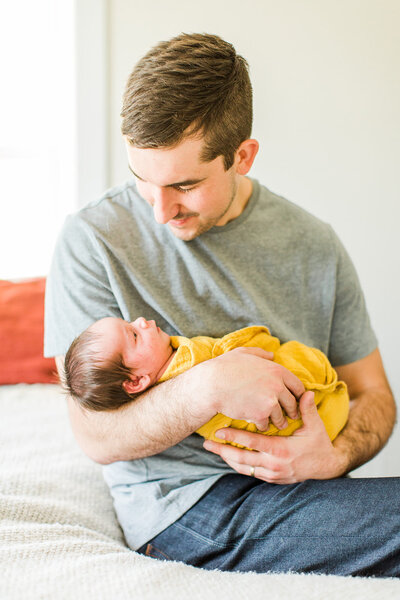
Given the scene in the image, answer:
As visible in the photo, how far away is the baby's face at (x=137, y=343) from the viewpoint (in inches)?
50.8

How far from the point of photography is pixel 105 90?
220cm

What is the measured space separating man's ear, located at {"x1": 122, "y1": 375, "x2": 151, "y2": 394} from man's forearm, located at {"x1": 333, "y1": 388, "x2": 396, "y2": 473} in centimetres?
47

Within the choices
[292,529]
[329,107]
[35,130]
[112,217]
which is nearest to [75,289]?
[112,217]

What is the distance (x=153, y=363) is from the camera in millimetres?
1338

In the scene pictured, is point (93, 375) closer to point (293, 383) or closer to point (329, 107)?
point (293, 383)

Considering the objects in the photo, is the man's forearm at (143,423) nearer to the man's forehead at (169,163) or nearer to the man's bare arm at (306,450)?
the man's bare arm at (306,450)

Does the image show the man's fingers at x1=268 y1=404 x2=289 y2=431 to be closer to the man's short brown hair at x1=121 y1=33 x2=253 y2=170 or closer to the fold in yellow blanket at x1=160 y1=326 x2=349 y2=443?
the fold in yellow blanket at x1=160 y1=326 x2=349 y2=443

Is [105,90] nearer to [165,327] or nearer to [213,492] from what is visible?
[165,327]

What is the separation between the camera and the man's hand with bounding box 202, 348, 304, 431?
3.95 feet

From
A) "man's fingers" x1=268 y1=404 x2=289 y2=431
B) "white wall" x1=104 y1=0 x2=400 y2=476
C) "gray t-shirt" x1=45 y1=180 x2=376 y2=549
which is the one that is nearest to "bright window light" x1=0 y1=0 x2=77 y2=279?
"white wall" x1=104 y1=0 x2=400 y2=476

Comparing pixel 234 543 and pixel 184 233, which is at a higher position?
pixel 184 233

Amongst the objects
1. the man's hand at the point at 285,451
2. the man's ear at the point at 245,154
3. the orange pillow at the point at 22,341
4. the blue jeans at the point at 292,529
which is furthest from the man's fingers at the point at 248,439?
the orange pillow at the point at 22,341

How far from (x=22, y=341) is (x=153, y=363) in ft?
2.58

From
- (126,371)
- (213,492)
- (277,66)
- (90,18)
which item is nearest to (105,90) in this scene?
(90,18)
